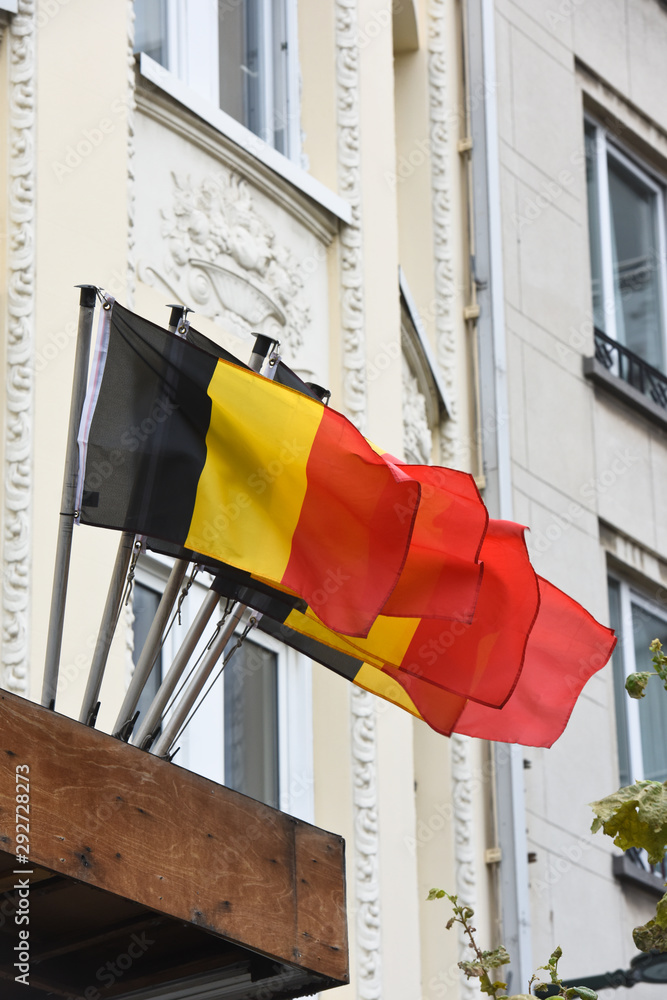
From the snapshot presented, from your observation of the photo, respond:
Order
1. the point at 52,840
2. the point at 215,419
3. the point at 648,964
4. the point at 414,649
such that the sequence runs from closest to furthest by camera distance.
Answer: the point at 52,840 < the point at 215,419 < the point at 414,649 < the point at 648,964

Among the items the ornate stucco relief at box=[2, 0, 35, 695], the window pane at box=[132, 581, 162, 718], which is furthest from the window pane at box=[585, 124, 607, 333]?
the ornate stucco relief at box=[2, 0, 35, 695]

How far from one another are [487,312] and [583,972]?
470 cm

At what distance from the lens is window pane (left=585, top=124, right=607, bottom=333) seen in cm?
1520

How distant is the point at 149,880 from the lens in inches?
198

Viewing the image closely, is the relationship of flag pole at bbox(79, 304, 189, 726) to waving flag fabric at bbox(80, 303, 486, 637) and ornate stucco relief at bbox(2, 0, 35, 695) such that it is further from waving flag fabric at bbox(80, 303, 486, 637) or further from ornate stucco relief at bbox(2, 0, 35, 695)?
ornate stucco relief at bbox(2, 0, 35, 695)

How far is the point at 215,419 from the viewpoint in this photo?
19.3ft

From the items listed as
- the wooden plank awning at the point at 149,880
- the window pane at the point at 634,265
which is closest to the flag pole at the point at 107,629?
the wooden plank awning at the point at 149,880

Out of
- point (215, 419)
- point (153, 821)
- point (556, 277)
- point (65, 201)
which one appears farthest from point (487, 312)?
point (153, 821)

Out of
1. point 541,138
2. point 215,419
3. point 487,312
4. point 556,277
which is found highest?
point 541,138

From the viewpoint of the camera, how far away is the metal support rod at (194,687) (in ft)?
19.4

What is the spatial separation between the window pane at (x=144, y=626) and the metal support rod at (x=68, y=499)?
8.51 feet

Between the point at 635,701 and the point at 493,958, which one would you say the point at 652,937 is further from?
the point at 635,701

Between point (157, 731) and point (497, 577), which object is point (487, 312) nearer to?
point (497, 577)

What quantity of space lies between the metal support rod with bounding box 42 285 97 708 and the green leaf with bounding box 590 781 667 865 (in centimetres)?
195
